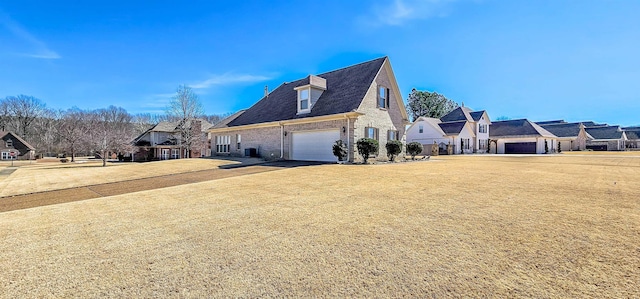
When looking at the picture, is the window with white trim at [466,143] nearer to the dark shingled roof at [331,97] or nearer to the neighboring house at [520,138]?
the neighboring house at [520,138]

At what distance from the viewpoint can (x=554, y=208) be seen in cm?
547

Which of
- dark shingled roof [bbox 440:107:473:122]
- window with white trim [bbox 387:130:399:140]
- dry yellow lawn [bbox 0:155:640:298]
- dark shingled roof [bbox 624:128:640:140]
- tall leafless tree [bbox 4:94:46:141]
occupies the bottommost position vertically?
dry yellow lawn [bbox 0:155:640:298]

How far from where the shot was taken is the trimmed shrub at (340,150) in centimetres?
1652

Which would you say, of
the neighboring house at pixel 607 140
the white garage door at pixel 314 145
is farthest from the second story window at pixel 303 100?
the neighboring house at pixel 607 140

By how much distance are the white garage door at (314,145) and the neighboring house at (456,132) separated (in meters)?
23.3

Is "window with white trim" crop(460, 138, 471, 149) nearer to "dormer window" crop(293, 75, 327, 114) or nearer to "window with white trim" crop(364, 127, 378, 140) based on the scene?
"window with white trim" crop(364, 127, 378, 140)

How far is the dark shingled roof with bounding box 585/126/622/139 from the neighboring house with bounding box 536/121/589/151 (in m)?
5.73

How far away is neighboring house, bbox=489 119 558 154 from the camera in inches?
1501

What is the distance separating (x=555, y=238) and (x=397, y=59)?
2046 cm

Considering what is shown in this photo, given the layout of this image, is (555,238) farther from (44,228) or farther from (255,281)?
(44,228)

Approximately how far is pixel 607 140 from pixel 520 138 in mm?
26144

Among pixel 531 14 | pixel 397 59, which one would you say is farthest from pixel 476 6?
pixel 397 59

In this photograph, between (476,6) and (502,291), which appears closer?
(502,291)

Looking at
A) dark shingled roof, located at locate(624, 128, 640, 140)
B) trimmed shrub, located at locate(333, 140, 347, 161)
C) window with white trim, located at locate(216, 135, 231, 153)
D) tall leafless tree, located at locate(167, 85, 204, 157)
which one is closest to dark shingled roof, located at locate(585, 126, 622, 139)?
dark shingled roof, located at locate(624, 128, 640, 140)
